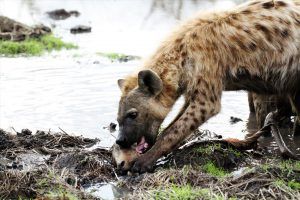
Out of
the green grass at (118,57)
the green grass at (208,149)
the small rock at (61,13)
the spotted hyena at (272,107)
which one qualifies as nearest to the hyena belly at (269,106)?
the spotted hyena at (272,107)

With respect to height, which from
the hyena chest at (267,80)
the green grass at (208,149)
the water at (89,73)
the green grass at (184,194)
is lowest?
the water at (89,73)

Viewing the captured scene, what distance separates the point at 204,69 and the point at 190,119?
47 centimetres

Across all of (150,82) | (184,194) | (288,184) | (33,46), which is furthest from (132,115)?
(33,46)

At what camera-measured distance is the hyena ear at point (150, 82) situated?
5.76 metres

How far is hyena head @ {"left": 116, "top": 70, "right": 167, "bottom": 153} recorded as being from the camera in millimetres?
5844

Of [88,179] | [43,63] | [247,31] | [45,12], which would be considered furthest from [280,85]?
[45,12]

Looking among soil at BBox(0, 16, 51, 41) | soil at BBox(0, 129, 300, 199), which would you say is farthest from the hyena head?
soil at BBox(0, 16, 51, 41)

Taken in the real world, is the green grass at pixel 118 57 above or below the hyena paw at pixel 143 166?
below

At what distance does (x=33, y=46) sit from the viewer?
13.3m

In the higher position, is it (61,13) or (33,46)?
(61,13)

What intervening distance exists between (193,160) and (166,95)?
650 mm

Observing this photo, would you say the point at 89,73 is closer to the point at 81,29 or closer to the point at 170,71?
the point at 170,71

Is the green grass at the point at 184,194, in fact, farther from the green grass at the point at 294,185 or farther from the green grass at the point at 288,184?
the green grass at the point at 294,185

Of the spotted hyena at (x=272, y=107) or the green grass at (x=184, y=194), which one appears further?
the spotted hyena at (x=272, y=107)
